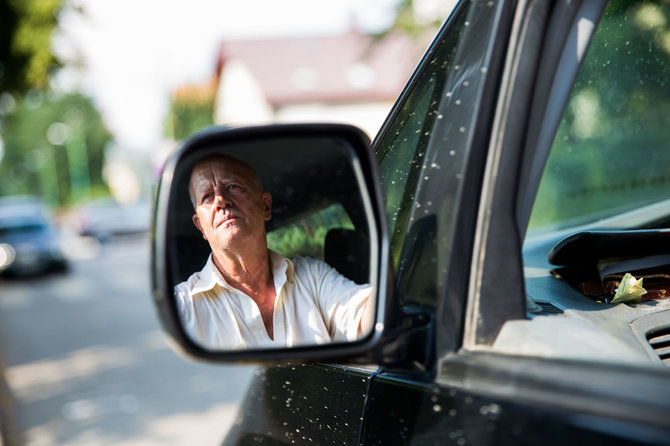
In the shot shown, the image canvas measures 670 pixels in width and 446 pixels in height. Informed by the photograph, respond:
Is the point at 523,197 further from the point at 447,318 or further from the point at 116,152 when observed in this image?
the point at 116,152

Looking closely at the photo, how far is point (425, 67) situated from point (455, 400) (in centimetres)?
70

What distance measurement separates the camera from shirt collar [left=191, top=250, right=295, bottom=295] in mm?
1436

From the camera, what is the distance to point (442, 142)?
140 cm

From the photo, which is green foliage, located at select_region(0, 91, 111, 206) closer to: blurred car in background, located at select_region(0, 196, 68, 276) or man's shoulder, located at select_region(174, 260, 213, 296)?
blurred car in background, located at select_region(0, 196, 68, 276)

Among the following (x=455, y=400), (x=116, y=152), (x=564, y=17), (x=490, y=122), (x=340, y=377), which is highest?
(x=564, y=17)

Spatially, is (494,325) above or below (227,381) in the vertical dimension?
above

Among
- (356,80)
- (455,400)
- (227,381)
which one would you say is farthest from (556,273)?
(356,80)

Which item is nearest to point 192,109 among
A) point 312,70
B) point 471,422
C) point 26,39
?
point 312,70

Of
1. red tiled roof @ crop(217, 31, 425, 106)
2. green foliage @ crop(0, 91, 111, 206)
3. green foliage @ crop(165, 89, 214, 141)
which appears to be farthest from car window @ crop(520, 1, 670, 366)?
green foliage @ crop(0, 91, 111, 206)

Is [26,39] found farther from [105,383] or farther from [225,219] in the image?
[225,219]

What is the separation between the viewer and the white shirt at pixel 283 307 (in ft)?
4.63

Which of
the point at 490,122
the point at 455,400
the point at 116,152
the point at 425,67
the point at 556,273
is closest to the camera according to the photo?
the point at 455,400

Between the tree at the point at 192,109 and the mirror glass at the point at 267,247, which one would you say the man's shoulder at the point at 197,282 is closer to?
the mirror glass at the point at 267,247

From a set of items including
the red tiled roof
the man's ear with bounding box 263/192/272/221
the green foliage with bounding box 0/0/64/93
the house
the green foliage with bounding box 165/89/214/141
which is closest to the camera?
the man's ear with bounding box 263/192/272/221
